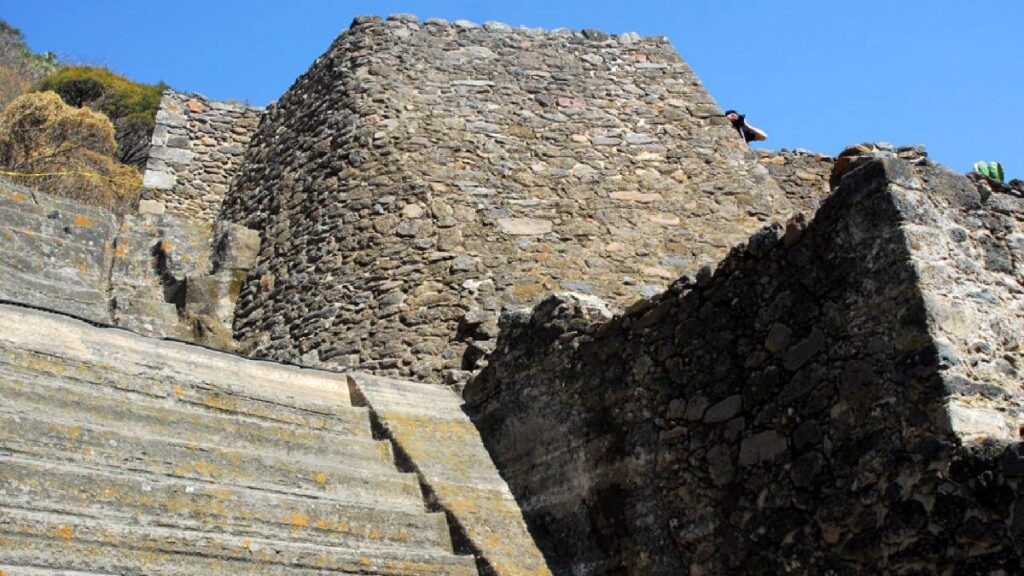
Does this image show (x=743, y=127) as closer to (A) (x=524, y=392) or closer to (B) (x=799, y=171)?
(B) (x=799, y=171)

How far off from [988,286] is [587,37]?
6.55 meters

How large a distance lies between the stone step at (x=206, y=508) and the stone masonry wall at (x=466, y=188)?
208cm

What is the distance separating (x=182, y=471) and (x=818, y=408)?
211 cm

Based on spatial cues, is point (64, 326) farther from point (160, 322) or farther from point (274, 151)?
point (274, 151)

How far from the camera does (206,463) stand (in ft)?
14.3

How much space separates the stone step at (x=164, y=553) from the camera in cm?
348

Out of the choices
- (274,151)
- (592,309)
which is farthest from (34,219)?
(592,309)

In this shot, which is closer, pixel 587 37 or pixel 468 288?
pixel 468 288

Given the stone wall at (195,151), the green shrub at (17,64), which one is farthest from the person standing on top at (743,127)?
the green shrub at (17,64)

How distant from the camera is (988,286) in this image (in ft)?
12.9

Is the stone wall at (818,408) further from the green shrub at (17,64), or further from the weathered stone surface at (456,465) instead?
the green shrub at (17,64)

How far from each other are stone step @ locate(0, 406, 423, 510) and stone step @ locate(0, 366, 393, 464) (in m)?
0.09

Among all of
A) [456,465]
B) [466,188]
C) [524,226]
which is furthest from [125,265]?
[456,465]

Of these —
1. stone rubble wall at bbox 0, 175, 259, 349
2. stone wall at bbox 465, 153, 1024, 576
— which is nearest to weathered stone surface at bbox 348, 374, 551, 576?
stone wall at bbox 465, 153, 1024, 576
